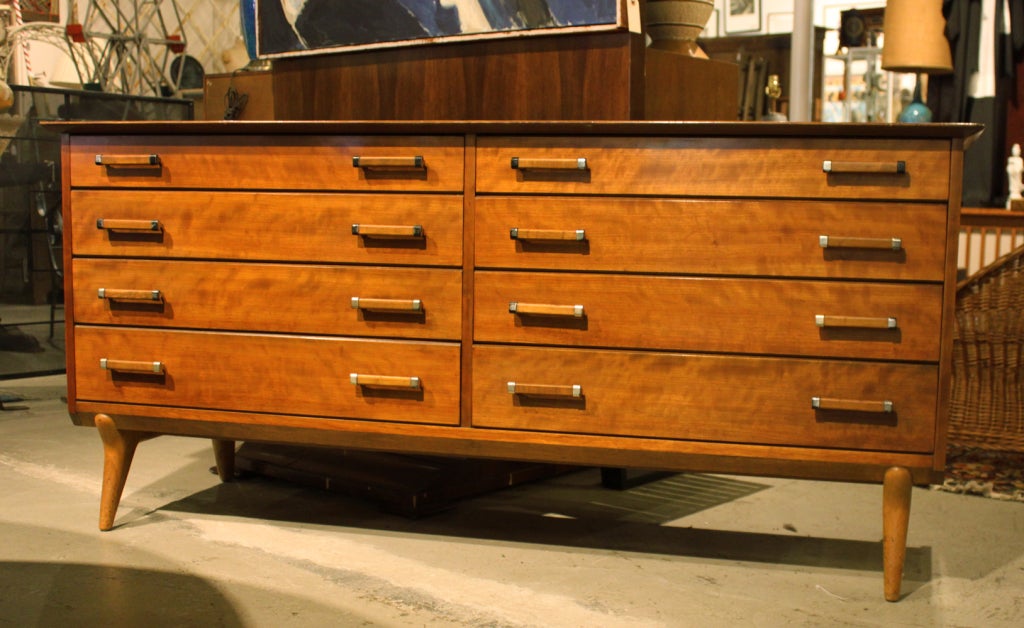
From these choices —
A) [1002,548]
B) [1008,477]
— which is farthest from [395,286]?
[1008,477]

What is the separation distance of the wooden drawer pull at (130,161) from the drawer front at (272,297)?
19cm

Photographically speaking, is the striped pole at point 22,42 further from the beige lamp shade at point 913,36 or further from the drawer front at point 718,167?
the drawer front at point 718,167

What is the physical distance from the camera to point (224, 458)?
104 inches

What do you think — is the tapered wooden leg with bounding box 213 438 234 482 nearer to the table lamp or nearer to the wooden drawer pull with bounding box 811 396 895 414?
→ the wooden drawer pull with bounding box 811 396 895 414

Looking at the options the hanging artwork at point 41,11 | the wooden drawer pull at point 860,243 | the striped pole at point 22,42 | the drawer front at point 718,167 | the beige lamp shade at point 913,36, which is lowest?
the wooden drawer pull at point 860,243

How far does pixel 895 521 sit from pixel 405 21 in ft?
4.60

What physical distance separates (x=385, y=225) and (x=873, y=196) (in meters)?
0.89

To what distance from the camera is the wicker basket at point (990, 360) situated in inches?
105

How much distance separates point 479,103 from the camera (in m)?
2.22

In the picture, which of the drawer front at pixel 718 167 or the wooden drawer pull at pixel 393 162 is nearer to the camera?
the drawer front at pixel 718 167

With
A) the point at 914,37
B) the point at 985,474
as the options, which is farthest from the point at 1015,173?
the point at 985,474

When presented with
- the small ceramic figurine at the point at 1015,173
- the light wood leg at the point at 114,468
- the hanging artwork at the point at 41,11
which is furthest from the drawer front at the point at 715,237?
the hanging artwork at the point at 41,11

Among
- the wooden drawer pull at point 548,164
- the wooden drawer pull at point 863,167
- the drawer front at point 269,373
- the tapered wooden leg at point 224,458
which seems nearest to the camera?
the wooden drawer pull at point 863,167

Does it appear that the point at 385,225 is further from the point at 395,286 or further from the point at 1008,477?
the point at 1008,477
